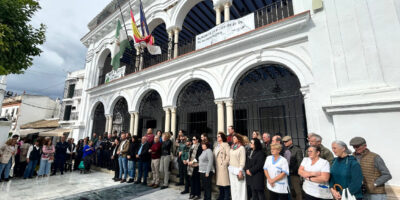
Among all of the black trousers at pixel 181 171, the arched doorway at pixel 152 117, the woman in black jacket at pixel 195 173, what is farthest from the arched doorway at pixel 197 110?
the woman in black jacket at pixel 195 173

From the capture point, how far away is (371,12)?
403 centimetres

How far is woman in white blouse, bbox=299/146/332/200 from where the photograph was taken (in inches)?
100

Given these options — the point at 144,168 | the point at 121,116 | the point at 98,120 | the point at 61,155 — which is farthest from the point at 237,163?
the point at 98,120

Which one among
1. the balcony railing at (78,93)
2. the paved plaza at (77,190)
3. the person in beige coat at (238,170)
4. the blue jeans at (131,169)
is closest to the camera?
the person in beige coat at (238,170)

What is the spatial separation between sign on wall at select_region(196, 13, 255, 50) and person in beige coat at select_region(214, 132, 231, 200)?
153 inches

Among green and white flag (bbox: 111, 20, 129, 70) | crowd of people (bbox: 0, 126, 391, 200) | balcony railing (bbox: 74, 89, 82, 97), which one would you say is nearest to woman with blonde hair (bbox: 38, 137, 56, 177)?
crowd of people (bbox: 0, 126, 391, 200)

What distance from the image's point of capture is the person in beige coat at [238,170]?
3.64 metres

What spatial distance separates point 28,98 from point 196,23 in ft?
88.0

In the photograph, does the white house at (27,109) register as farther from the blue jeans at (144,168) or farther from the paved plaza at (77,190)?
the blue jeans at (144,168)

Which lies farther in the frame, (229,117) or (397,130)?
(229,117)

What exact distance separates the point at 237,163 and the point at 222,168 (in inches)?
18.2

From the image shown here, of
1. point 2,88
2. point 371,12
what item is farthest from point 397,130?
point 2,88

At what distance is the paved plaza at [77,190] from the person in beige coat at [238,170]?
150cm

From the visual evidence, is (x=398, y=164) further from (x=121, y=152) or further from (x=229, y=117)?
(x=121, y=152)
